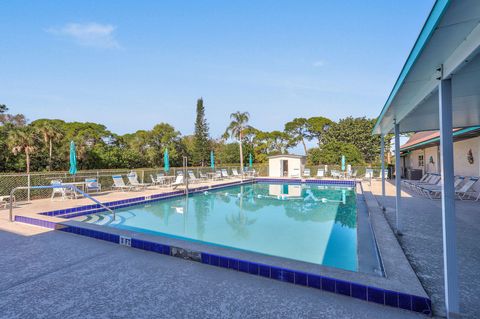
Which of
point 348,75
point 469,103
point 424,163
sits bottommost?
point 424,163

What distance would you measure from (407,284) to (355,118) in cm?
3344

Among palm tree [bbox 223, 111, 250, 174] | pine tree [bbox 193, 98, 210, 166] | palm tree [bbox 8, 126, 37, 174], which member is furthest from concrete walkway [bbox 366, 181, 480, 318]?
pine tree [bbox 193, 98, 210, 166]

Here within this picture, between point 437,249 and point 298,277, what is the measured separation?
2.42 meters

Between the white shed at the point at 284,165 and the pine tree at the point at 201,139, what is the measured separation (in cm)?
1319

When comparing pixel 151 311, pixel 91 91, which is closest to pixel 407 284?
pixel 151 311

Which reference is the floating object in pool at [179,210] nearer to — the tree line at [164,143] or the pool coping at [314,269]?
the pool coping at [314,269]

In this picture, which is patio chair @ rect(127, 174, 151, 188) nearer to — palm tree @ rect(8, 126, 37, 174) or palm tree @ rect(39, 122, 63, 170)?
palm tree @ rect(8, 126, 37, 174)

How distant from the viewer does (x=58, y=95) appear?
62.4 ft

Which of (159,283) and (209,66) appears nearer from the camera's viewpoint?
(159,283)

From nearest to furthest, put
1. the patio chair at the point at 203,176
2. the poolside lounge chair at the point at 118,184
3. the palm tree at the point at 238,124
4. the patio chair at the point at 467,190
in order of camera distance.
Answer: the patio chair at the point at 467,190
the poolside lounge chair at the point at 118,184
the patio chair at the point at 203,176
the palm tree at the point at 238,124

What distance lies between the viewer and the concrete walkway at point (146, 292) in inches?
92.2

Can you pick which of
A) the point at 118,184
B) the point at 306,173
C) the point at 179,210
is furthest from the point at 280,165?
the point at 179,210

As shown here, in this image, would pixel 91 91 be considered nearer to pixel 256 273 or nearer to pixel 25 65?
pixel 25 65

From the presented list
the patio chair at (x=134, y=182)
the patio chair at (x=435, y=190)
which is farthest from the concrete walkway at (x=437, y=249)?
the patio chair at (x=134, y=182)
